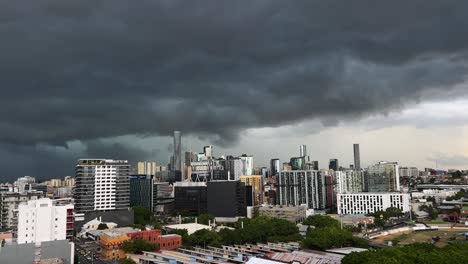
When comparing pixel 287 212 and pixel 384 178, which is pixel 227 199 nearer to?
pixel 287 212

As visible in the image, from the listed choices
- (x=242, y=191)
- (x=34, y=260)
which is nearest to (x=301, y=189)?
(x=242, y=191)

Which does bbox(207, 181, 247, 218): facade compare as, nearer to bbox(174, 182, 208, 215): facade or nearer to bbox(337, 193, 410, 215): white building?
bbox(174, 182, 208, 215): facade

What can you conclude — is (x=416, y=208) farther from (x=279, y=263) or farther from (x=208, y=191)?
(x=279, y=263)

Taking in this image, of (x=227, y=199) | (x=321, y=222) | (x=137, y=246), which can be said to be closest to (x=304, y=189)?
(x=227, y=199)

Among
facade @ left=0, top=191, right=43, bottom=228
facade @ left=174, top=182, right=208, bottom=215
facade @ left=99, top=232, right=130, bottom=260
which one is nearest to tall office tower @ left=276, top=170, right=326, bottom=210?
facade @ left=174, top=182, right=208, bottom=215

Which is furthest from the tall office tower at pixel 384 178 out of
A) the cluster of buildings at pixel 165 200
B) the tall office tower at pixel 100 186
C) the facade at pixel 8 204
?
the facade at pixel 8 204

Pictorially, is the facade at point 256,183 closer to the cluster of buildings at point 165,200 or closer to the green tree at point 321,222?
the cluster of buildings at point 165,200
